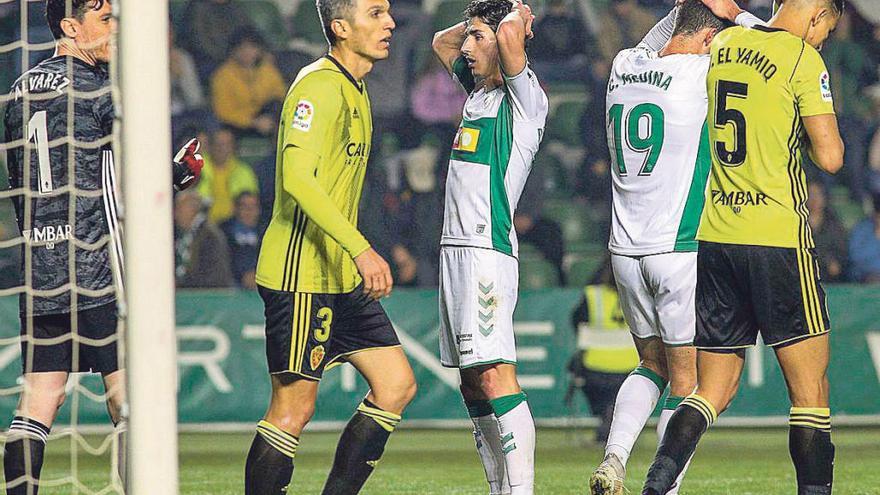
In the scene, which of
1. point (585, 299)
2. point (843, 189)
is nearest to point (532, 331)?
point (585, 299)

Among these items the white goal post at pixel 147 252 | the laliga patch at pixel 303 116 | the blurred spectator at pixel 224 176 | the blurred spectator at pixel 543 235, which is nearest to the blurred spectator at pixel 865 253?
the blurred spectator at pixel 543 235

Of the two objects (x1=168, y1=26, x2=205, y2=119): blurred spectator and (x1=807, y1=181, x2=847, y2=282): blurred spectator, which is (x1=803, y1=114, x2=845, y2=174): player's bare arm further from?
(x1=168, y1=26, x2=205, y2=119): blurred spectator

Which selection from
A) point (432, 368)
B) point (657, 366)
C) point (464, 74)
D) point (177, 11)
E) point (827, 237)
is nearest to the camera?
point (657, 366)

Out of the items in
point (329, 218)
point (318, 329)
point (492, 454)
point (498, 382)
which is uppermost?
point (329, 218)

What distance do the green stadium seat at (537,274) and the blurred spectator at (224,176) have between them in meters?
2.73

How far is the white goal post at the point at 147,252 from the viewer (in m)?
4.34

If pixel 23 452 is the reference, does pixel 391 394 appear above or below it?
above

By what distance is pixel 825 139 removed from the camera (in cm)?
528

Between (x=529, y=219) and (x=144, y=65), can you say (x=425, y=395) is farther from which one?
(x=144, y=65)

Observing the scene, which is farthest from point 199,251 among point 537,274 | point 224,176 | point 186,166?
point 186,166

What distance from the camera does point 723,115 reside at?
557cm

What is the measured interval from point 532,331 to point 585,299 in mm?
605

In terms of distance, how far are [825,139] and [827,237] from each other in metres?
8.19

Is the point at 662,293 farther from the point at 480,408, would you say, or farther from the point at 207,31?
the point at 207,31
